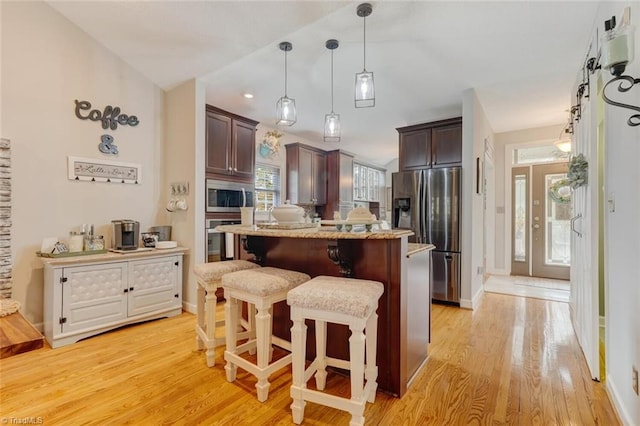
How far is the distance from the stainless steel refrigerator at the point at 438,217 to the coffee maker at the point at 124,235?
331 centimetres

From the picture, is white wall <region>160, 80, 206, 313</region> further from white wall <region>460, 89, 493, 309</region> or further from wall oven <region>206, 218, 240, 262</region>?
white wall <region>460, 89, 493, 309</region>

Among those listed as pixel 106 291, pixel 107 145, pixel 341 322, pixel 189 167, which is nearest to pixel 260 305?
pixel 341 322

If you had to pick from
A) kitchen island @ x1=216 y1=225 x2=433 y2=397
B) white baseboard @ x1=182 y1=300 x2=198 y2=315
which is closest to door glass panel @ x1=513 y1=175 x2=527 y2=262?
kitchen island @ x1=216 y1=225 x2=433 y2=397

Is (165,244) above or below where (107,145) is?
below

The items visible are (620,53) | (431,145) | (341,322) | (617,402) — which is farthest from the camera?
(431,145)

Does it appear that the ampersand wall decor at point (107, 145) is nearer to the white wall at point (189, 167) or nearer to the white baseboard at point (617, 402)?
the white wall at point (189, 167)

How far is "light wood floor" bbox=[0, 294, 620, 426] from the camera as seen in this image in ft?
5.53

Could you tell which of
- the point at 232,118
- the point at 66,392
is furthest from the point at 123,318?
the point at 232,118

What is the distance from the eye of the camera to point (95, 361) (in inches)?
91.4

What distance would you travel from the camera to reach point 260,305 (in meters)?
1.81

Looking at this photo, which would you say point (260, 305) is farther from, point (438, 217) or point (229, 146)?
point (438, 217)

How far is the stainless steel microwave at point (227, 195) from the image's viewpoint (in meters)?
3.67

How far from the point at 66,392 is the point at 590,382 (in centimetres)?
346

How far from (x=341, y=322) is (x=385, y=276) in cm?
50
